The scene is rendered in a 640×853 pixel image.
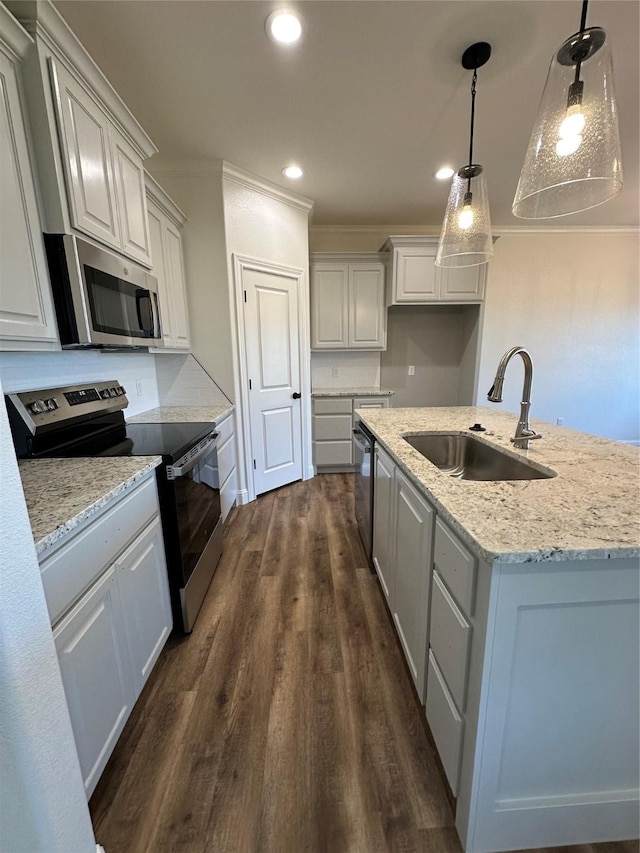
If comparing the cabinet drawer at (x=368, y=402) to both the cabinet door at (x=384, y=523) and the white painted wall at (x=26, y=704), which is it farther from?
the white painted wall at (x=26, y=704)

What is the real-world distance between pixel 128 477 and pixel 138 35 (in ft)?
6.72

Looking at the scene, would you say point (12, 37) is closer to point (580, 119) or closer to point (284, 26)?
point (284, 26)

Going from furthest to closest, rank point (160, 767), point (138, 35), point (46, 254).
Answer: point (138, 35) < point (46, 254) < point (160, 767)

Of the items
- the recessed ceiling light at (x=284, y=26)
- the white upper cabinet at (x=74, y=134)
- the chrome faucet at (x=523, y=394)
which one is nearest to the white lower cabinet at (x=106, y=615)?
the white upper cabinet at (x=74, y=134)

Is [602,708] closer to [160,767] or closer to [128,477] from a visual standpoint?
[160,767]

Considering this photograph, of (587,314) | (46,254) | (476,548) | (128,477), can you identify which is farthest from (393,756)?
(587,314)

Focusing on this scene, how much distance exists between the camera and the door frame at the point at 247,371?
9.53ft

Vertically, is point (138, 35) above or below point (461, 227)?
above

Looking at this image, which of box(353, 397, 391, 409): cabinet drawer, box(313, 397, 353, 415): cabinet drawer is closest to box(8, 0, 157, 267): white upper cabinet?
box(313, 397, 353, 415): cabinet drawer

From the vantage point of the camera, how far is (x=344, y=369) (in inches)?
170

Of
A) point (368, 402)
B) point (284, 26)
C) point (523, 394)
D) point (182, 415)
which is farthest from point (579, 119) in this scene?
point (368, 402)

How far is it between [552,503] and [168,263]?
9.09 ft

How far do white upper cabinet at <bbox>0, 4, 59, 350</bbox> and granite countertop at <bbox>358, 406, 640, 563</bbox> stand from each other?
4.81 feet

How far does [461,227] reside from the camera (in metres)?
1.72
